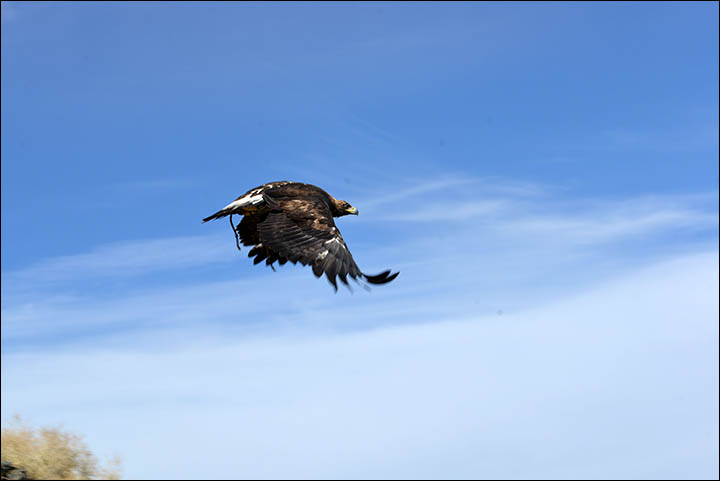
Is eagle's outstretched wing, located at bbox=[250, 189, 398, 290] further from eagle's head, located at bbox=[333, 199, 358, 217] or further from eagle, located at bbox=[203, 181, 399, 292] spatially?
eagle's head, located at bbox=[333, 199, 358, 217]

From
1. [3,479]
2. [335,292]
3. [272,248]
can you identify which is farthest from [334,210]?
[3,479]

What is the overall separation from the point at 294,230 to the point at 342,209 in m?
2.65

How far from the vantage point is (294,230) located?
12000mm

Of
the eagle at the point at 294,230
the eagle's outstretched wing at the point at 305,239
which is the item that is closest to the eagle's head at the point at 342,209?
the eagle at the point at 294,230

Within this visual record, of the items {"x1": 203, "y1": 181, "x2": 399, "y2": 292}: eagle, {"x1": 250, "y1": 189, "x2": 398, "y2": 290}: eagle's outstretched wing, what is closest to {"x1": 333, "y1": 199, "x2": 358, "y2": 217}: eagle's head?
{"x1": 203, "y1": 181, "x2": 399, "y2": 292}: eagle

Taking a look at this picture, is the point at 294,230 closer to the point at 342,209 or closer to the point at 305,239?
the point at 305,239

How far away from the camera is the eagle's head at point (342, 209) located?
1443cm

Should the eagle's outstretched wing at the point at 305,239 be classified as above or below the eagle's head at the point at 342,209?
below

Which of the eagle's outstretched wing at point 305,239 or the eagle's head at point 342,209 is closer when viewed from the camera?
the eagle's outstretched wing at point 305,239

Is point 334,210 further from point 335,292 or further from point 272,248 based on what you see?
point 335,292

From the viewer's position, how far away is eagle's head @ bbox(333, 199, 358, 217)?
47.3 ft

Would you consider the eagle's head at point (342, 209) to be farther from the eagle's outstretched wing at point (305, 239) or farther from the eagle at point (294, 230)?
the eagle's outstretched wing at point (305, 239)

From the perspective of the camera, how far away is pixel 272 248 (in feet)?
38.7

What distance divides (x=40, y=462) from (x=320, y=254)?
14.7 m
